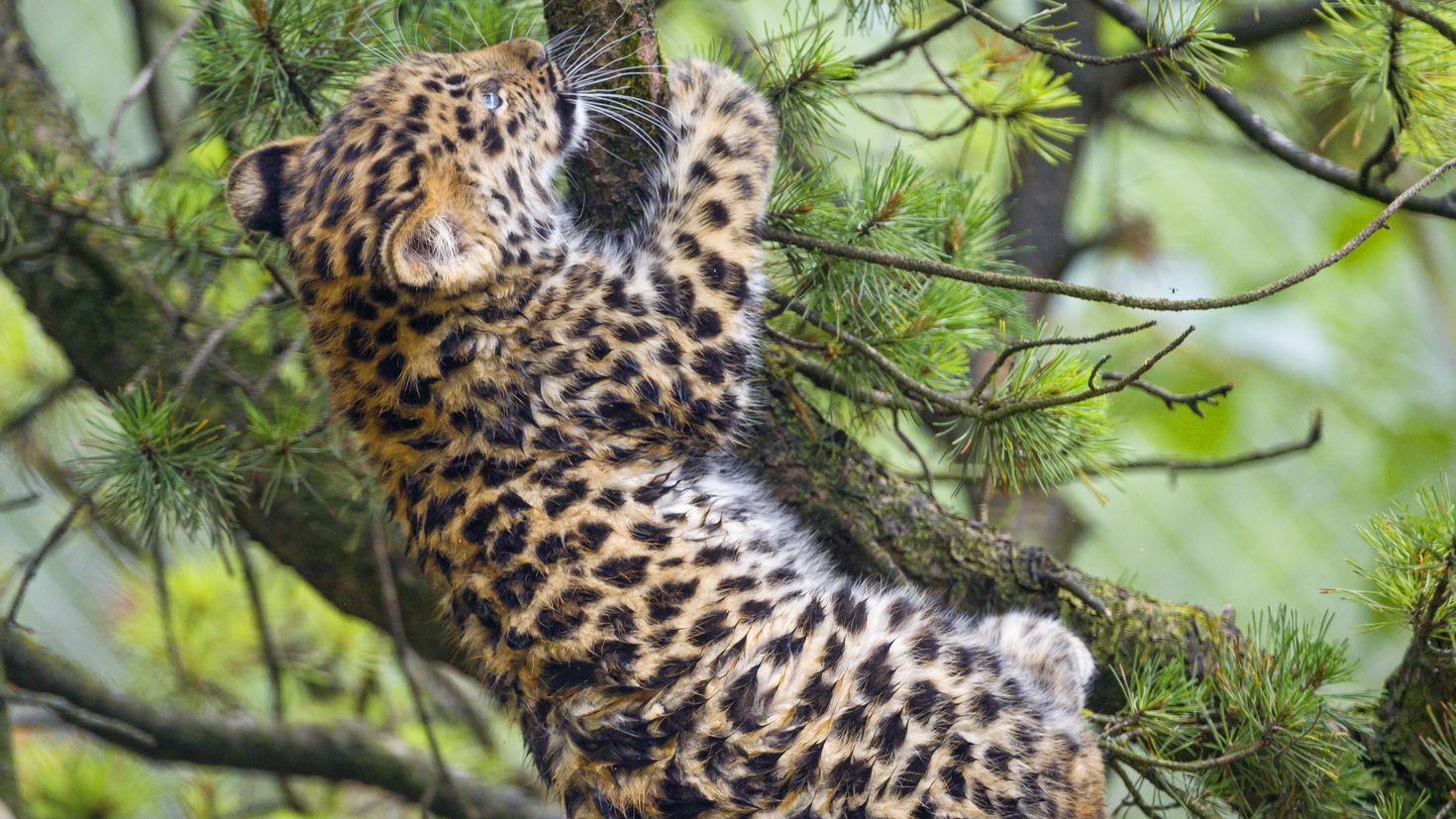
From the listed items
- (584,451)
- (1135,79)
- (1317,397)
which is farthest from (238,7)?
(1317,397)

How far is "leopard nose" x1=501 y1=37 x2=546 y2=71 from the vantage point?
2.92 metres

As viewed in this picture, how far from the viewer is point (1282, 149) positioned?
115 inches

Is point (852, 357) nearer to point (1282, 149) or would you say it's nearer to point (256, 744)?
point (1282, 149)

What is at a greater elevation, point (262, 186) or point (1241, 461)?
point (262, 186)


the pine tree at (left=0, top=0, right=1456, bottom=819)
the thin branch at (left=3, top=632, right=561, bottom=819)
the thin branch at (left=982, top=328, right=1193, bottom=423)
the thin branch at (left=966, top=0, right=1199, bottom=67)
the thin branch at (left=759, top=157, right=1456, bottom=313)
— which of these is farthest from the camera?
the thin branch at (left=3, top=632, right=561, bottom=819)

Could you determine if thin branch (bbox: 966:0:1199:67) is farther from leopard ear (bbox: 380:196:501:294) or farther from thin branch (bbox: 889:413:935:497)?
leopard ear (bbox: 380:196:501:294)

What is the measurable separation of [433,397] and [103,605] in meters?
3.67

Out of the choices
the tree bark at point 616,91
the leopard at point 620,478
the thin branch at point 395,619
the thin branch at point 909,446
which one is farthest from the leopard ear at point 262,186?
the thin branch at point 909,446

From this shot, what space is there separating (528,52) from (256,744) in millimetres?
2245

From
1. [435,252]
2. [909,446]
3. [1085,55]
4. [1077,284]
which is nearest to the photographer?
[1077,284]

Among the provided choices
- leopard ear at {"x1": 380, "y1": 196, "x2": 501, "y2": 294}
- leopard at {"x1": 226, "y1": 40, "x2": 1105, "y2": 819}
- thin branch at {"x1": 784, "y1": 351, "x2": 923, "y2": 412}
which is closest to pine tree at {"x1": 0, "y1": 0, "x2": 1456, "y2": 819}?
thin branch at {"x1": 784, "y1": 351, "x2": 923, "y2": 412}

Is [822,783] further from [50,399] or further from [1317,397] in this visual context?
[1317,397]

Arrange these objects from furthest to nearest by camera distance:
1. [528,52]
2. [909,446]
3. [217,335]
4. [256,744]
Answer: [256,744] → [217,335] → [528,52] → [909,446]

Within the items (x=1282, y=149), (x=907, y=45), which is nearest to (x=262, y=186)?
(x=907, y=45)
